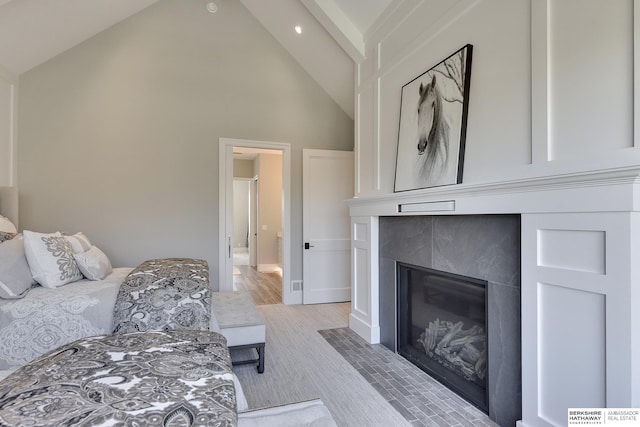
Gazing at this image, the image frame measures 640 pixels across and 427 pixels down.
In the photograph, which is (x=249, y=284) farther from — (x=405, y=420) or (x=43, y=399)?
(x=43, y=399)

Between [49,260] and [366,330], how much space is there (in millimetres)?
2619

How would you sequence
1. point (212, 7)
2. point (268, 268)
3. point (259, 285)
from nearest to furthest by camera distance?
point (212, 7), point (259, 285), point (268, 268)

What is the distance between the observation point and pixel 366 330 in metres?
3.25

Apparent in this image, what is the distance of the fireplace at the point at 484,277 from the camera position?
6.08 feet

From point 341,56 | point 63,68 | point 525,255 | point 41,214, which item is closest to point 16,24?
point 63,68

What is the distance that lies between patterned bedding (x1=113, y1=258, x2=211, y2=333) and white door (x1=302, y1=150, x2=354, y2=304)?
2.43 meters

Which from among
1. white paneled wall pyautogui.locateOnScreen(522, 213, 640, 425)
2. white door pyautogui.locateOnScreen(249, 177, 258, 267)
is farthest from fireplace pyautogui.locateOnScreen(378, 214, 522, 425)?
white door pyautogui.locateOnScreen(249, 177, 258, 267)

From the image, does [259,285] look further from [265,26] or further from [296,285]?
[265,26]

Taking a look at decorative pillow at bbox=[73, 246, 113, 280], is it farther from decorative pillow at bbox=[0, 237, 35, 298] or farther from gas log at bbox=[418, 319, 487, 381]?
gas log at bbox=[418, 319, 487, 381]

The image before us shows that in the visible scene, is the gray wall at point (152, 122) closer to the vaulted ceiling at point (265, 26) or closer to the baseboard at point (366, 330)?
the vaulted ceiling at point (265, 26)

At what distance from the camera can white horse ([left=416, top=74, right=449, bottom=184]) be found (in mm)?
2307

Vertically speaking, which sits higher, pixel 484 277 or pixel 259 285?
pixel 484 277

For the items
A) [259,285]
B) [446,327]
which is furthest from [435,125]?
[259,285]

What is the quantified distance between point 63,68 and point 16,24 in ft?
2.39
